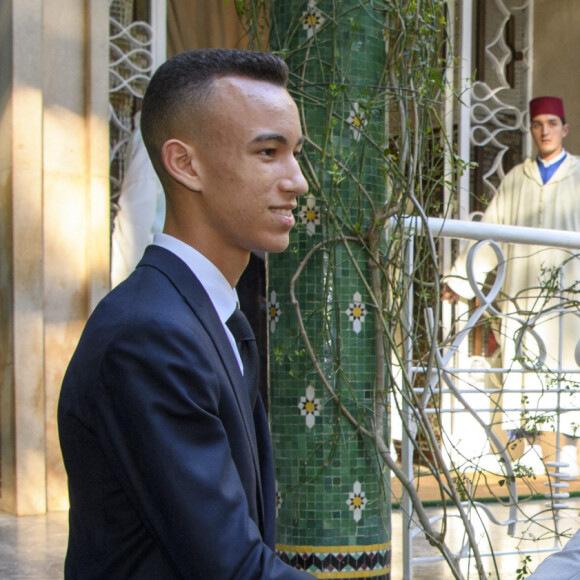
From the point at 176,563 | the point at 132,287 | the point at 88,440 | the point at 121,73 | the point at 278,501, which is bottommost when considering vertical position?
the point at 278,501

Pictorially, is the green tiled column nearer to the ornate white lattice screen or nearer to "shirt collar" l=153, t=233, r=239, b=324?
"shirt collar" l=153, t=233, r=239, b=324

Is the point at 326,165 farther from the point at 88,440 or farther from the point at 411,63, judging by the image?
the point at 88,440

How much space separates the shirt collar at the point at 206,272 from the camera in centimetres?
107

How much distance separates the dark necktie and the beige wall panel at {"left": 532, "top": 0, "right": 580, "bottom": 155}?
639 cm

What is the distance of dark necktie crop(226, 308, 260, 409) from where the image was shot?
3.67 ft

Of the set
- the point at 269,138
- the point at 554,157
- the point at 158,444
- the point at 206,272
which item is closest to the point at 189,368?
the point at 158,444

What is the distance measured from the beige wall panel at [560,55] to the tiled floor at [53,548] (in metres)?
3.48

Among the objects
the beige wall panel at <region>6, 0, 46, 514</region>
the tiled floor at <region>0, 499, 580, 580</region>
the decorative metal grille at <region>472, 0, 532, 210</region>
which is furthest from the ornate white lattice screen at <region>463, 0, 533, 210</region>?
the beige wall panel at <region>6, 0, 46, 514</region>

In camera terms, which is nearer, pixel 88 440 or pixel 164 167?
pixel 88 440

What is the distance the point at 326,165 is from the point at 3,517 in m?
2.81

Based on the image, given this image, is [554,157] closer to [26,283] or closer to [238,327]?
[26,283]

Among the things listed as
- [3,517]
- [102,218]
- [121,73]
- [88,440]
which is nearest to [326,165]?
[88,440]

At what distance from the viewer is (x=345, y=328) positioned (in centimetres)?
269

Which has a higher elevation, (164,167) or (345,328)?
(164,167)
